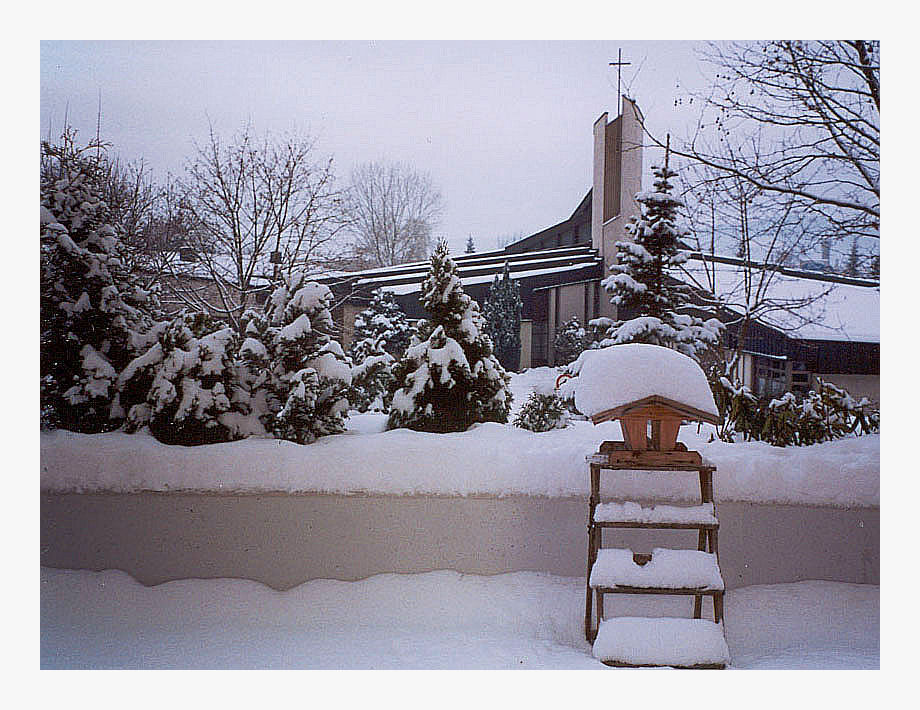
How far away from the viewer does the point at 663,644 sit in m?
2.96

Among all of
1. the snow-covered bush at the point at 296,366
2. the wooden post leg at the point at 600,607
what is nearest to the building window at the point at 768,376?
the wooden post leg at the point at 600,607

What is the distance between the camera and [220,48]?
351cm

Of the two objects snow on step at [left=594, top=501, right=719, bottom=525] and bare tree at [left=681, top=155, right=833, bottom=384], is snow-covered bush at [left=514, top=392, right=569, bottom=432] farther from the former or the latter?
bare tree at [left=681, top=155, right=833, bottom=384]

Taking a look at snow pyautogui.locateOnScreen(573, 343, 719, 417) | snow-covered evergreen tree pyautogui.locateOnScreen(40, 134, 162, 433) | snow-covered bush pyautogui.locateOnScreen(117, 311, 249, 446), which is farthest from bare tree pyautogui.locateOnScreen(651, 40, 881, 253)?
snow-covered evergreen tree pyautogui.locateOnScreen(40, 134, 162, 433)

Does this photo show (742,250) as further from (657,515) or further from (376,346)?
(376,346)

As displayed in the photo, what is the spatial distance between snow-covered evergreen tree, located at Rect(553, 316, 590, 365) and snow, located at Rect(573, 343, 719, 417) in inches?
21.0

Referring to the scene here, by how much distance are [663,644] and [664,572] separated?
287 millimetres

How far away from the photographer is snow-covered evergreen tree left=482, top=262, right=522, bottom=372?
3.78 meters

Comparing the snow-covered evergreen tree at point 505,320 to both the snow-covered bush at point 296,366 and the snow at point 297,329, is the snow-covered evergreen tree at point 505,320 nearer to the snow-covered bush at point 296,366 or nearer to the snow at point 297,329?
the snow-covered bush at point 296,366

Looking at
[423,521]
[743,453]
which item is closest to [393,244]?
[423,521]

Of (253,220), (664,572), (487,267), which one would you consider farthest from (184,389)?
(664,572)

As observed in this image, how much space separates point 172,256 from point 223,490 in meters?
1.23

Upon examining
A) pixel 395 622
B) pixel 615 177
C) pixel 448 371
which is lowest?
pixel 395 622
